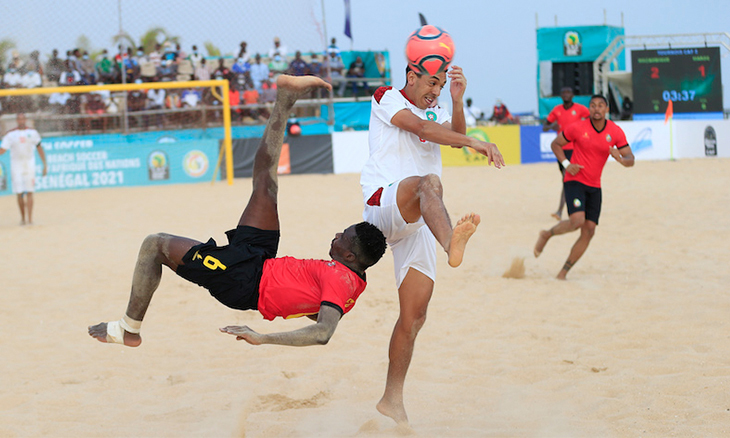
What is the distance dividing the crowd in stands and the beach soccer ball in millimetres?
15240

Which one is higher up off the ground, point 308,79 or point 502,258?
point 308,79

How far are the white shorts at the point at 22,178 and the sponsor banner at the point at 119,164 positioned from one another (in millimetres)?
4953

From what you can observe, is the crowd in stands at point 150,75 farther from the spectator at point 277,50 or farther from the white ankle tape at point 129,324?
the white ankle tape at point 129,324

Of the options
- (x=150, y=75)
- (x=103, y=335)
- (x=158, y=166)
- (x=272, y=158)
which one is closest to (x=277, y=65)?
(x=150, y=75)

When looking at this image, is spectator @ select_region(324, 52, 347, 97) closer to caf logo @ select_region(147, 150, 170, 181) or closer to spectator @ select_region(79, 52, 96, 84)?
caf logo @ select_region(147, 150, 170, 181)

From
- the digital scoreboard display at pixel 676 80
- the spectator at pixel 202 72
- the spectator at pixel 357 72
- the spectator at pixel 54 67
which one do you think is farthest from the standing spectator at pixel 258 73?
the digital scoreboard display at pixel 676 80

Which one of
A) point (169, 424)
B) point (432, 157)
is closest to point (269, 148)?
point (432, 157)

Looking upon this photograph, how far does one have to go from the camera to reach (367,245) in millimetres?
3701

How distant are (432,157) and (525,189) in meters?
11.9

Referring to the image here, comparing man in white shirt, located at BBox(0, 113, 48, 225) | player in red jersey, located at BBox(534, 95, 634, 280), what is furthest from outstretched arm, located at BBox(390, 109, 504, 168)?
man in white shirt, located at BBox(0, 113, 48, 225)

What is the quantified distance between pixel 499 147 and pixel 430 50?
59.0 ft

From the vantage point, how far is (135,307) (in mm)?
3896

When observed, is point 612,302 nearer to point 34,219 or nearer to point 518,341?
point 518,341

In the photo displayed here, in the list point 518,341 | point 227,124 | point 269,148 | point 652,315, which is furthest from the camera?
point 227,124
